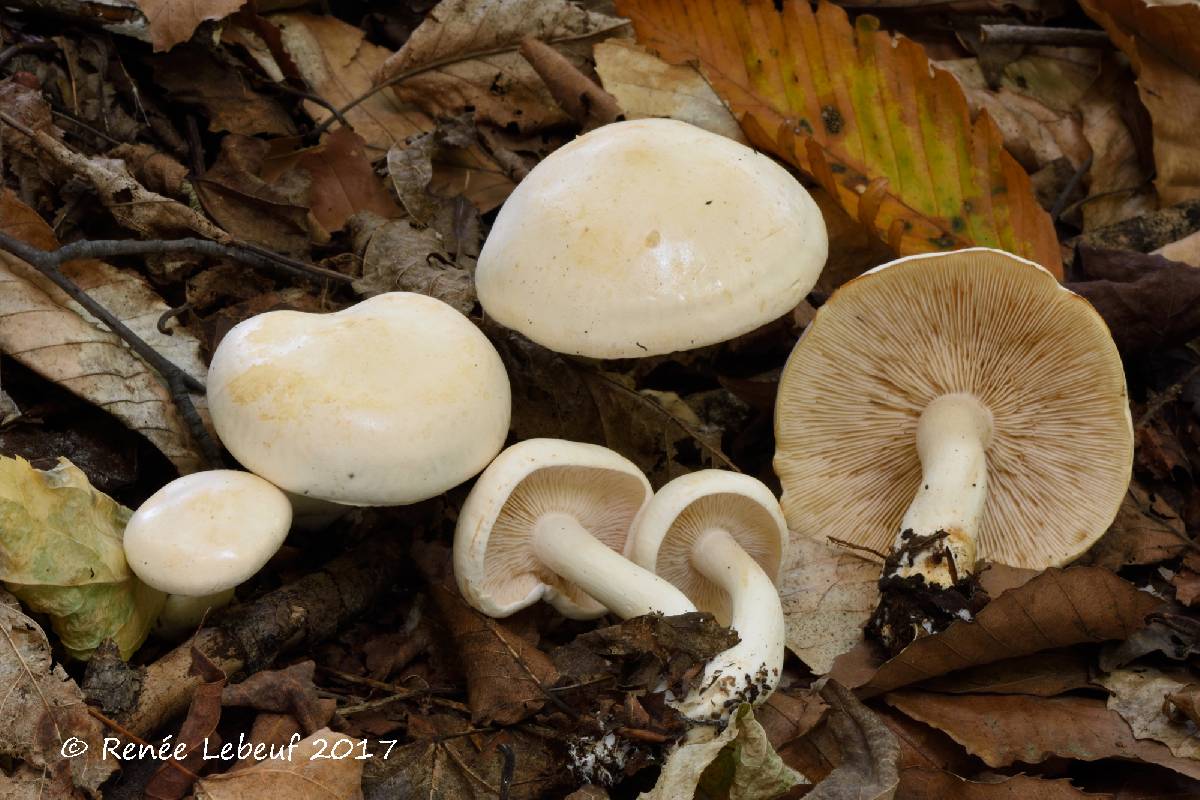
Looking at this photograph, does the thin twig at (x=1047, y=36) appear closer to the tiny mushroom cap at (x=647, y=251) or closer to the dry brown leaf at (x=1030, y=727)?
the tiny mushroom cap at (x=647, y=251)

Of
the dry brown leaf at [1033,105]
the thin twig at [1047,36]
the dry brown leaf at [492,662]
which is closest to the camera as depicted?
the dry brown leaf at [492,662]

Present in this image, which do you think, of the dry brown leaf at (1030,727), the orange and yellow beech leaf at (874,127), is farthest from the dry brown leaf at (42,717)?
the orange and yellow beech leaf at (874,127)

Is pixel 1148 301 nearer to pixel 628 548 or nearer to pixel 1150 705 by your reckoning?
pixel 1150 705

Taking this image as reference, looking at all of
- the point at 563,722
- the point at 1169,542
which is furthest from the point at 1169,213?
the point at 563,722

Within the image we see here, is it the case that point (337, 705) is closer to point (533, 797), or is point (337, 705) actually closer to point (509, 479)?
point (533, 797)

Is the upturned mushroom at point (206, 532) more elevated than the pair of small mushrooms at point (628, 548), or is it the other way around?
A: the upturned mushroom at point (206, 532)

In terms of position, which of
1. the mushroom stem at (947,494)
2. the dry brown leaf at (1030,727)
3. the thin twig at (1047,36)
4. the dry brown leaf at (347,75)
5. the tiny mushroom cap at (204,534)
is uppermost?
the thin twig at (1047,36)

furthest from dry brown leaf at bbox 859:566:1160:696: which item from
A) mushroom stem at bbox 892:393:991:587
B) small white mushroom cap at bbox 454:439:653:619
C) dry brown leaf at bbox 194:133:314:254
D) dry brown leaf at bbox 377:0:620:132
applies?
dry brown leaf at bbox 377:0:620:132
